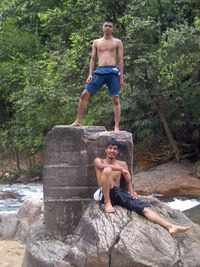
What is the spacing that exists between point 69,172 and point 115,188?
72 centimetres

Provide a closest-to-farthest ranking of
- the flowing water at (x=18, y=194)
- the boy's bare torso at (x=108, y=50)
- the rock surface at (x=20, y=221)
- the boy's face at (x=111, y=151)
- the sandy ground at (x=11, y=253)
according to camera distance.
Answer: the boy's face at (x=111, y=151)
the boy's bare torso at (x=108, y=50)
the sandy ground at (x=11, y=253)
the rock surface at (x=20, y=221)
the flowing water at (x=18, y=194)

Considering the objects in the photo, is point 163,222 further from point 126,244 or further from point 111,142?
point 111,142

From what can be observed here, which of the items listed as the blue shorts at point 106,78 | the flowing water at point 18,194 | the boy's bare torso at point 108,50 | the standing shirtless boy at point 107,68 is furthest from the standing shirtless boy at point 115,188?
the flowing water at point 18,194

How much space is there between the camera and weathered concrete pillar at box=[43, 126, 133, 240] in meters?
7.09

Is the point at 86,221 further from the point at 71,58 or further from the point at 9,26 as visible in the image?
the point at 9,26

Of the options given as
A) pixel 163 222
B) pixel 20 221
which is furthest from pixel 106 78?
pixel 20 221

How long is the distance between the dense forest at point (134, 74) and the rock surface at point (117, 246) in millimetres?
7846

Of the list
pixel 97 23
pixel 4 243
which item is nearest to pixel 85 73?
pixel 97 23

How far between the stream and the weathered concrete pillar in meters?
5.74

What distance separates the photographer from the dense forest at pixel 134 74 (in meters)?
14.1

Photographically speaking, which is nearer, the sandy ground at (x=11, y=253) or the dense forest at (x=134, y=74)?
the sandy ground at (x=11, y=253)

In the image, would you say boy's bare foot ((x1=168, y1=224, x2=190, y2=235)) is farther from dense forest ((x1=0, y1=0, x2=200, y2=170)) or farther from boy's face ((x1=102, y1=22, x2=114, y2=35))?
dense forest ((x1=0, y1=0, x2=200, y2=170))

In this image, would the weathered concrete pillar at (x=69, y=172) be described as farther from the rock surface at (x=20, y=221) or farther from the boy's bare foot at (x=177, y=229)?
the rock surface at (x=20, y=221)

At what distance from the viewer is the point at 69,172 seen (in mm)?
7098
